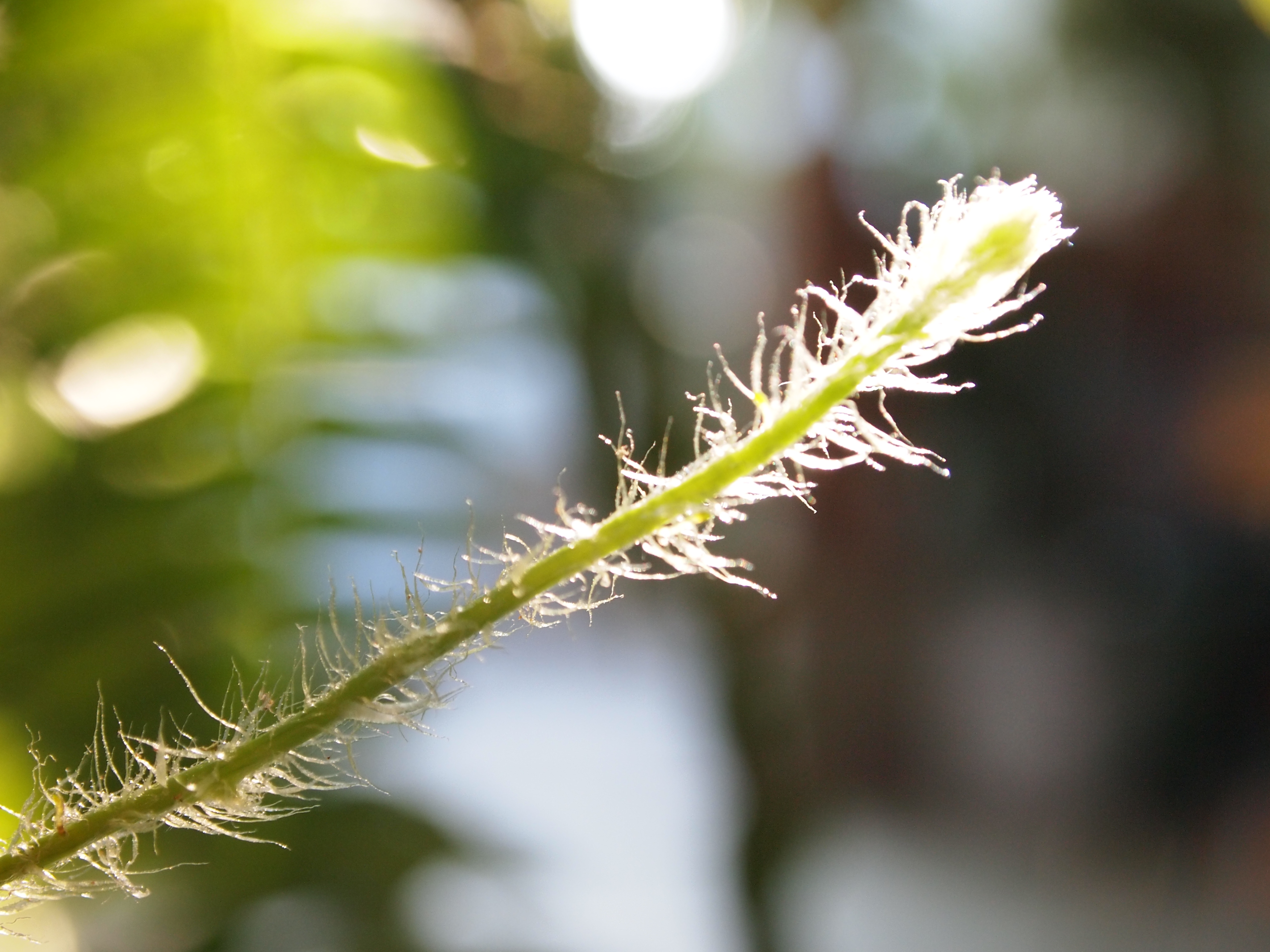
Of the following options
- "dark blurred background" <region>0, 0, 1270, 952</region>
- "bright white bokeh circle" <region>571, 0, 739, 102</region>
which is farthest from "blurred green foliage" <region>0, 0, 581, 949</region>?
"bright white bokeh circle" <region>571, 0, 739, 102</region>

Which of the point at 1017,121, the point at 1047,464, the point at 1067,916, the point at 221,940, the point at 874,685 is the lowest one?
the point at 221,940

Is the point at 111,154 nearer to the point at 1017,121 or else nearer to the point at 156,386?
the point at 156,386

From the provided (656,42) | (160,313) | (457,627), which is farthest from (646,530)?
(656,42)

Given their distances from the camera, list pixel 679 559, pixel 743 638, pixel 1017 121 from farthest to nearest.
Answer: pixel 1017 121, pixel 743 638, pixel 679 559

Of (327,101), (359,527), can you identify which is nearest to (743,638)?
(359,527)

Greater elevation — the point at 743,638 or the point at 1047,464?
the point at 1047,464

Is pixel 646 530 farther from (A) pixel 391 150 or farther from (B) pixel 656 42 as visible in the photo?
(B) pixel 656 42
